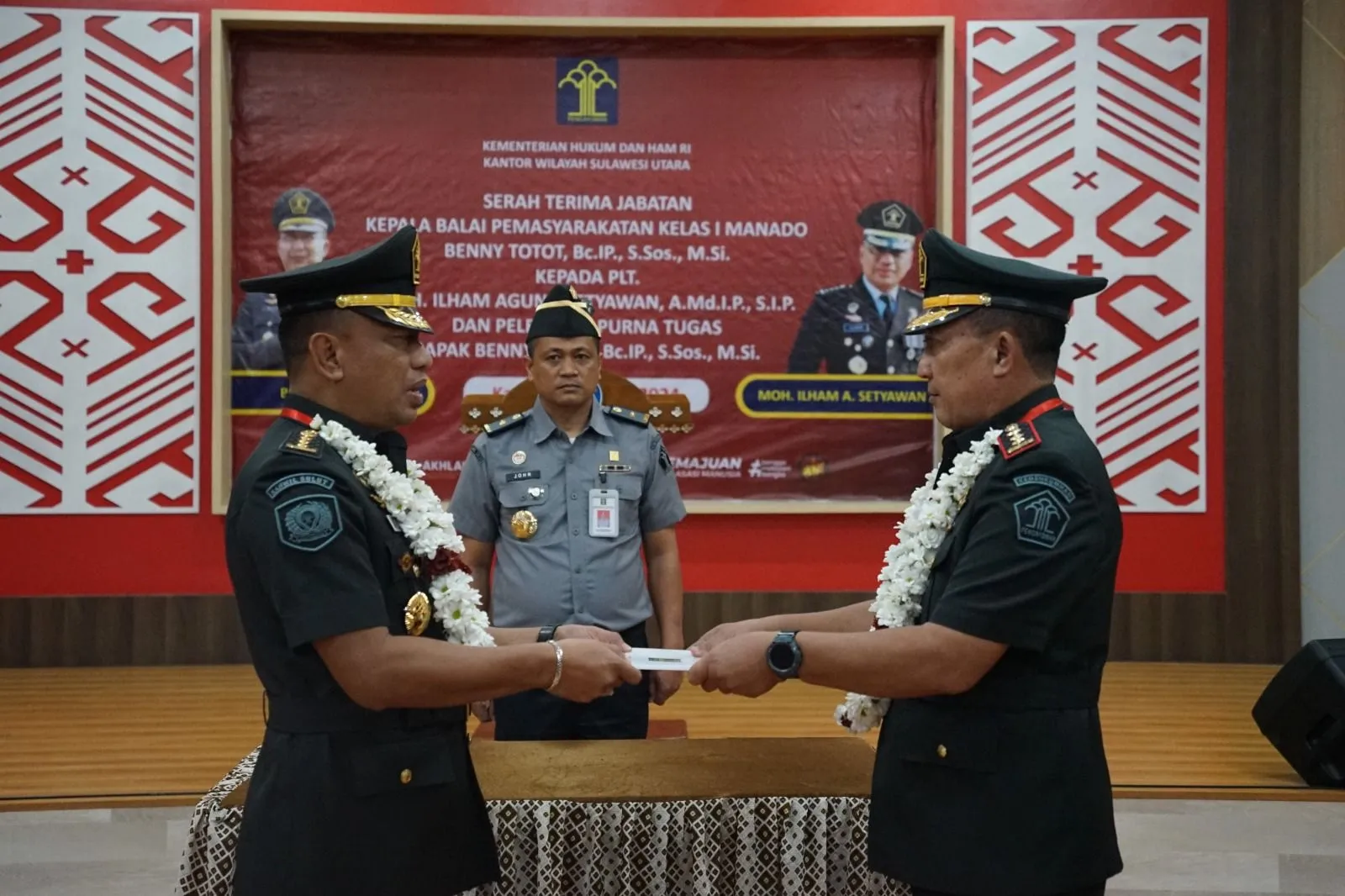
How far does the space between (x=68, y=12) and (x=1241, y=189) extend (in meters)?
5.08

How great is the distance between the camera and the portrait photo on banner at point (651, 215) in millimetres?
5086

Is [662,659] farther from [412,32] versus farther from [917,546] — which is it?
[412,32]

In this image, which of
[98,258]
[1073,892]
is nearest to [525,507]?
[1073,892]

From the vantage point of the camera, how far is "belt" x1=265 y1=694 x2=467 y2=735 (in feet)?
5.16

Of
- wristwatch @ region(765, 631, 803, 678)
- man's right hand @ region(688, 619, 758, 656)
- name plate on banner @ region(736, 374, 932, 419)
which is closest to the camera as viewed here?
wristwatch @ region(765, 631, 803, 678)

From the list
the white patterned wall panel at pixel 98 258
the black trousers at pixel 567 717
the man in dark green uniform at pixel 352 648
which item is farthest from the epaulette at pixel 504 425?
the white patterned wall panel at pixel 98 258

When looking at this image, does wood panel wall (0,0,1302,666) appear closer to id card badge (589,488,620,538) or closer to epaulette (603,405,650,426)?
epaulette (603,405,650,426)

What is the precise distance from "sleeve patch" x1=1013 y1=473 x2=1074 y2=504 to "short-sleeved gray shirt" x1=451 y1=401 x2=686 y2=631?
1.57 metres

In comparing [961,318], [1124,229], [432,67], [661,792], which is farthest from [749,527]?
[961,318]

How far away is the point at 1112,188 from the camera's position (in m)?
5.17

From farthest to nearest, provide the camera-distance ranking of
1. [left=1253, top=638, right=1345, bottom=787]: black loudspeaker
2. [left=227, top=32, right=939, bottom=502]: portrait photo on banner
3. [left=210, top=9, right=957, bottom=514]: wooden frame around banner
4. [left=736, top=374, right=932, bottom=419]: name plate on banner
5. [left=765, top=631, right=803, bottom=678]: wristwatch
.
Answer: [left=736, top=374, right=932, bottom=419]: name plate on banner < [left=227, top=32, right=939, bottom=502]: portrait photo on banner < [left=210, top=9, right=957, bottom=514]: wooden frame around banner < [left=1253, top=638, right=1345, bottom=787]: black loudspeaker < [left=765, top=631, right=803, bottom=678]: wristwatch

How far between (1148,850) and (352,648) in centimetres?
253

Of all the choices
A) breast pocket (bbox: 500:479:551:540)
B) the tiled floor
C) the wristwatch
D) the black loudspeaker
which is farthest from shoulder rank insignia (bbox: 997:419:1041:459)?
the black loudspeaker

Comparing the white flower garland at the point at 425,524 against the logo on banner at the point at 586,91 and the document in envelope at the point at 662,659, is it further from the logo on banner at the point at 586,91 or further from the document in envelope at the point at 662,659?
the logo on banner at the point at 586,91
